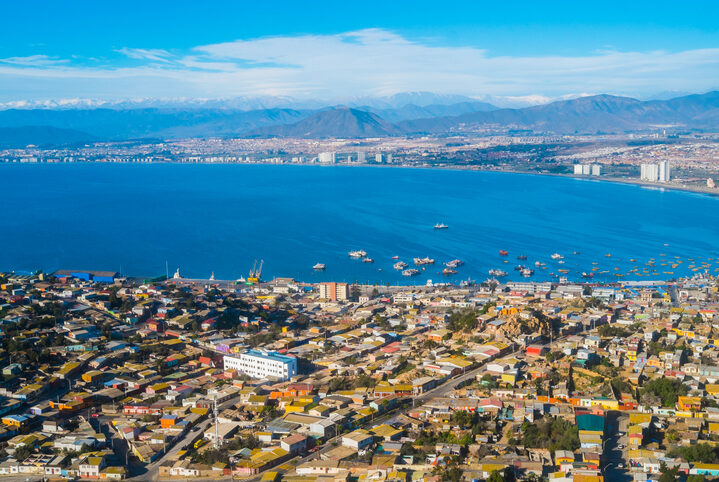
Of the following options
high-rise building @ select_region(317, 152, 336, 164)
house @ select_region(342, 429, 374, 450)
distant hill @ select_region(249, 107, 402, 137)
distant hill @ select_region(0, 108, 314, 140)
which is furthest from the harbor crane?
distant hill @ select_region(0, 108, 314, 140)

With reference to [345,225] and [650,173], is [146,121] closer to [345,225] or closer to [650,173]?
[650,173]

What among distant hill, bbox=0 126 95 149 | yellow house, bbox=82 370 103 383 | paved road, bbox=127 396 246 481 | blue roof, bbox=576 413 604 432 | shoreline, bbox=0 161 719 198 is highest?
distant hill, bbox=0 126 95 149

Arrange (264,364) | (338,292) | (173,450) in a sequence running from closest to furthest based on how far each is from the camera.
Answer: (173,450)
(264,364)
(338,292)

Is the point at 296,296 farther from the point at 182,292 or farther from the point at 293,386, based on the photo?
the point at 293,386

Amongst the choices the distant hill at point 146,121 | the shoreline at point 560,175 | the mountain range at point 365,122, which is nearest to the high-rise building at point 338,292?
the shoreline at point 560,175

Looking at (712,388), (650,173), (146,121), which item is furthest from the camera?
(146,121)

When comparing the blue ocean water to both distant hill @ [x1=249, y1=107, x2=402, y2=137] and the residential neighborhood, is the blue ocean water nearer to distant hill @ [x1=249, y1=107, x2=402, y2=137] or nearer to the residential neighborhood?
the residential neighborhood

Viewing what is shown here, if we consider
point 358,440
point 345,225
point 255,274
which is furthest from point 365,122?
point 358,440
